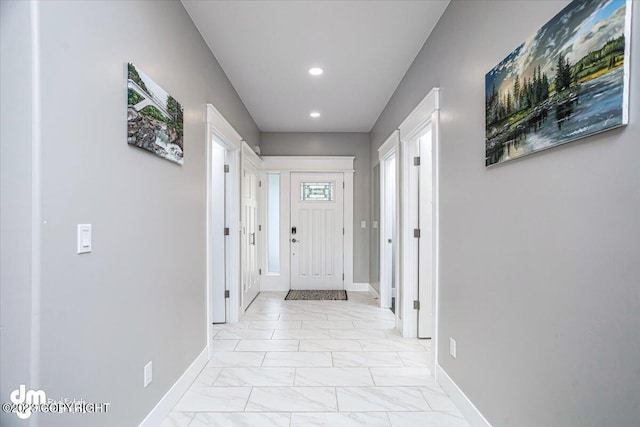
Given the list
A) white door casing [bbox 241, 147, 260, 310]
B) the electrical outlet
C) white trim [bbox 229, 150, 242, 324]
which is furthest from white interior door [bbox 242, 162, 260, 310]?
the electrical outlet

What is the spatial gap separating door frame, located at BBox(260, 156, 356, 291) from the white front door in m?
0.08

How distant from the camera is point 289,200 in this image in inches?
231

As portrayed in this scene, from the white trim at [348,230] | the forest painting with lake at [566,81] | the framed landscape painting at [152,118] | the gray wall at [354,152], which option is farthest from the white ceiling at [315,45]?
the white trim at [348,230]

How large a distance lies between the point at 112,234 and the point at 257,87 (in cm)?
278

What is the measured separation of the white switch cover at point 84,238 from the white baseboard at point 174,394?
1034 millimetres

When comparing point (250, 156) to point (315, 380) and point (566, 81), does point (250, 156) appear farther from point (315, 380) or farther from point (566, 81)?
point (566, 81)

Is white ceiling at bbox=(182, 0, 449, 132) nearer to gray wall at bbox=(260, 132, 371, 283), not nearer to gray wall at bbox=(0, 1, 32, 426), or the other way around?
gray wall at bbox=(260, 132, 371, 283)

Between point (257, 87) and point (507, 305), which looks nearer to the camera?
point (507, 305)

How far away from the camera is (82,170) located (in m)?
1.32

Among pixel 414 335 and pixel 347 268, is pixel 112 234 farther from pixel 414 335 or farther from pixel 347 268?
pixel 347 268

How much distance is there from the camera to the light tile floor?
2.10 meters

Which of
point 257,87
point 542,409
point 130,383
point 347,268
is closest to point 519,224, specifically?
point 542,409

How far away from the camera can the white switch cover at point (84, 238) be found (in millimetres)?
1312

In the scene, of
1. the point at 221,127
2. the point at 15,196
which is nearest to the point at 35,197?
the point at 15,196
